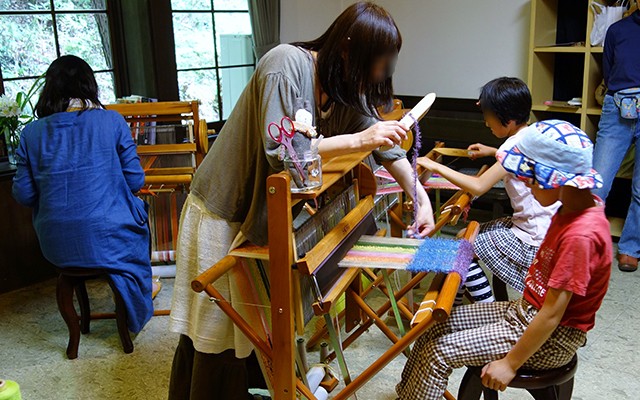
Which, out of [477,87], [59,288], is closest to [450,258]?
[59,288]

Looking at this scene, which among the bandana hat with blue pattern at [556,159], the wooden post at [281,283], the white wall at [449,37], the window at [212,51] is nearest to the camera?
the wooden post at [281,283]

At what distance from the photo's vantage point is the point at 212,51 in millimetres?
4590

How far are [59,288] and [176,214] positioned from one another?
0.72 m

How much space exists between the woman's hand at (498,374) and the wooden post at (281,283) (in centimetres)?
50

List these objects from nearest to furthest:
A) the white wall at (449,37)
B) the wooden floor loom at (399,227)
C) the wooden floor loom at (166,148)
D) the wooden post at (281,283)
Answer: the wooden post at (281,283), the wooden floor loom at (399,227), the wooden floor loom at (166,148), the white wall at (449,37)

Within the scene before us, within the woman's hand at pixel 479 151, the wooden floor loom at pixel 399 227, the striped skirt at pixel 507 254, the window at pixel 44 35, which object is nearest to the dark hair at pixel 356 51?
the wooden floor loom at pixel 399 227

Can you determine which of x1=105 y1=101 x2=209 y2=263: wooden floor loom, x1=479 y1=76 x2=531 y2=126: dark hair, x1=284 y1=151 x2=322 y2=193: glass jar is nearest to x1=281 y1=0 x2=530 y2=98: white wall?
x1=479 y1=76 x2=531 y2=126: dark hair

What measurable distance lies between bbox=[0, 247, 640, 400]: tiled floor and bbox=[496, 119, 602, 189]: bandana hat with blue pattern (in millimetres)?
1067

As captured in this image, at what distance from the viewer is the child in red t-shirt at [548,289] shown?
1614 millimetres

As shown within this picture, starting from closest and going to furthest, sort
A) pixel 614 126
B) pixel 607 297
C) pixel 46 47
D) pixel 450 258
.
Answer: pixel 450 258 → pixel 607 297 → pixel 614 126 → pixel 46 47

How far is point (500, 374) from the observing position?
1.69 metres

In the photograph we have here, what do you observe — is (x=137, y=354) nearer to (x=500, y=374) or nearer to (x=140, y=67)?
(x=500, y=374)

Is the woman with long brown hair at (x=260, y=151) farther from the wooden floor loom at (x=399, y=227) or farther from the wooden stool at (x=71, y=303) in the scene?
the wooden stool at (x=71, y=303)

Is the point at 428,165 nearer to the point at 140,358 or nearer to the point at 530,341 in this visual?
the point at 530,341
